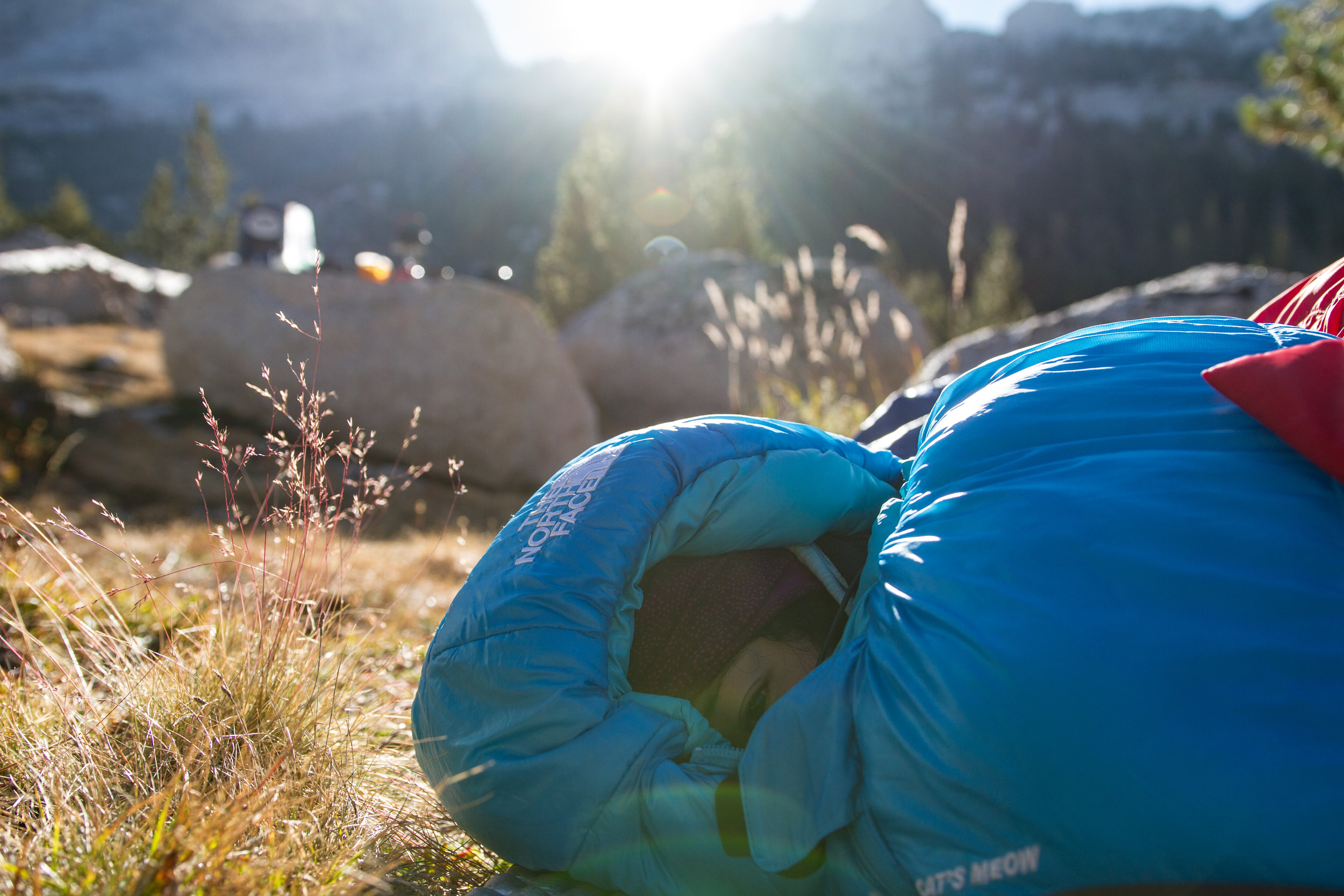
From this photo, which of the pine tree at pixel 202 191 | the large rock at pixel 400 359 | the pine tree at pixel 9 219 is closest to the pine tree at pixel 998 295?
the large rock at pixel 400 359

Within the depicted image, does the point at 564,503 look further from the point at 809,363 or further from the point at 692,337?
the point at 692,337

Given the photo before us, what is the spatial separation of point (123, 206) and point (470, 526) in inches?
3882

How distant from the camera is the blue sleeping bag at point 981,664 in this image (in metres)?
0.90

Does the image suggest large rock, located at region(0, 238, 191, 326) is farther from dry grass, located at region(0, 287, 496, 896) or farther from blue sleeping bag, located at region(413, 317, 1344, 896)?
blue sleeping bag, located at region(413, 317, 1344, 896)

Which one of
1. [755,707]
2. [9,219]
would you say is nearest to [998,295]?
[755,707]

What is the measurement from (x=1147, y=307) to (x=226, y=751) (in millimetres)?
4645

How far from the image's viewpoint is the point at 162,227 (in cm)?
3288

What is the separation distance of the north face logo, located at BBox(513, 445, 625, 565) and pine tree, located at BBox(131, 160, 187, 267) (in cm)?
3709

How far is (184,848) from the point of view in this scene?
105cm

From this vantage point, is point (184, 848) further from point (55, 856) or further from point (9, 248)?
point (9, 248)

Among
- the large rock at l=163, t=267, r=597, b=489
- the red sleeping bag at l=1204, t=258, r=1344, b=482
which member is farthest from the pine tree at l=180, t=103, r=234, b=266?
the red sleeping bag at l=1204, t=258, r=1344, b=482

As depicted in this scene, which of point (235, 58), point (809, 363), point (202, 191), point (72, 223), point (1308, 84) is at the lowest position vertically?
point (809, 363)

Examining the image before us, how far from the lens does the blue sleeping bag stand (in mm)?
896

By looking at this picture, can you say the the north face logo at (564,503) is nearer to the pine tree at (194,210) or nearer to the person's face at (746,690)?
the person's face at (746,690)
